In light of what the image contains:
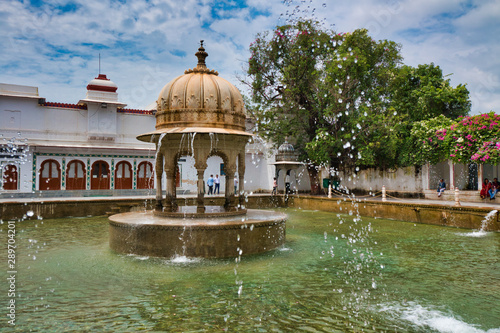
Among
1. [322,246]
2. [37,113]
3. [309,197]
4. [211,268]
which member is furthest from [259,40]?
[211,268]

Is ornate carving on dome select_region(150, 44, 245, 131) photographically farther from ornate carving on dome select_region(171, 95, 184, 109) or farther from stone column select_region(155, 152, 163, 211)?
stone column select_region(155, 152, 163, 211)

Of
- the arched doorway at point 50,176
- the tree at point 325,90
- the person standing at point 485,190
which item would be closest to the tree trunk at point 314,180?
the tree at point 325,90

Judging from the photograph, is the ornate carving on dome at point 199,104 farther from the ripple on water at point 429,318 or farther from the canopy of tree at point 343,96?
the canopy of tree at point 343,96

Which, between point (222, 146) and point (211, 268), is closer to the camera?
point (211, 268)

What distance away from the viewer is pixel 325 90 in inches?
840

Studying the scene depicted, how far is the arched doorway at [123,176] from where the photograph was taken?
25281mm

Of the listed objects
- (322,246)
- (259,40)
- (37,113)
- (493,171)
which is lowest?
(322,246)

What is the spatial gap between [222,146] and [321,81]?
13.9m

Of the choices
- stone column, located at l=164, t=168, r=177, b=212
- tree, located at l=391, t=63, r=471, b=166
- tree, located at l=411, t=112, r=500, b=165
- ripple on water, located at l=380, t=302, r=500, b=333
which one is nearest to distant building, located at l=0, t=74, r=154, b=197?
stone column, located at l=164, t=168, r=177, b=212

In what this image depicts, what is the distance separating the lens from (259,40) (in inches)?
917

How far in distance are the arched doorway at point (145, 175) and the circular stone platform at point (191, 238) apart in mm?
17995

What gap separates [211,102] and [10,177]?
18977 mm

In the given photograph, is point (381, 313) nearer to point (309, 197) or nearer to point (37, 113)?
point (309, 197)

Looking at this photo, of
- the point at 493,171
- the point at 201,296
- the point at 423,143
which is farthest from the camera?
the point at 493,171
